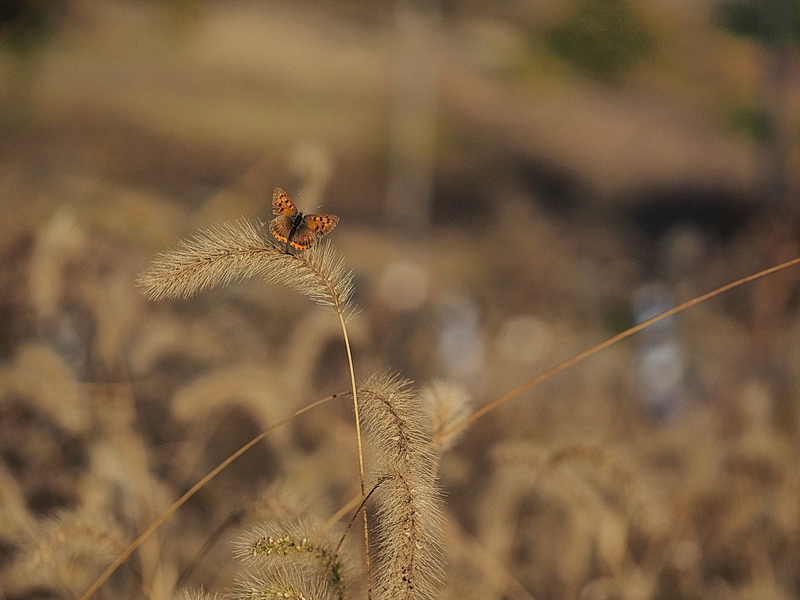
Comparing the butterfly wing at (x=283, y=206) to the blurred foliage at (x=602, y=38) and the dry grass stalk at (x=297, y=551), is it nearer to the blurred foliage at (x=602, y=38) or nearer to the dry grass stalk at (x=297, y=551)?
the dry grass stalk at (x=297, y=551)

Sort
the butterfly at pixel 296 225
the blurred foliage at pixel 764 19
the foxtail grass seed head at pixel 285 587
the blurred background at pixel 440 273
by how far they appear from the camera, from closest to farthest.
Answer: the foxtail grass seed head at pixel 285 587 < the butterfly at pixel 296 225 < the blurred background at pixel 440 273 < the blurred foliage at pixel 764 19

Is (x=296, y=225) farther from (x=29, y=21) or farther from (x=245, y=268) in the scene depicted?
(x=29, y=21)

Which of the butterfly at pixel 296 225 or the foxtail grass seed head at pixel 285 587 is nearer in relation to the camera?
the foxtail grass seed head at pixel 285 587

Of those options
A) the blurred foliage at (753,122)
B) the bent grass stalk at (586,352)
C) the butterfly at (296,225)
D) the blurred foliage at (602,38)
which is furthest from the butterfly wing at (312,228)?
the blurred foliage at (753,122)

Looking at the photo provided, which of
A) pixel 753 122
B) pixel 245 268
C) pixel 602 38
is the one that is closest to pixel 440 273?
pixel 602 38

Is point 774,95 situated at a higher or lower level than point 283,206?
higher

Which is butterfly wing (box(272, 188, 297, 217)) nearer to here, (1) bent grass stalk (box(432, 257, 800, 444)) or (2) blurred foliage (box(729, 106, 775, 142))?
(1) bent grass stalk (box(432, 257, 800, 444))

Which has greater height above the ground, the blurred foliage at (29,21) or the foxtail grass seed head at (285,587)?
the blurred foliage at (29,21)
